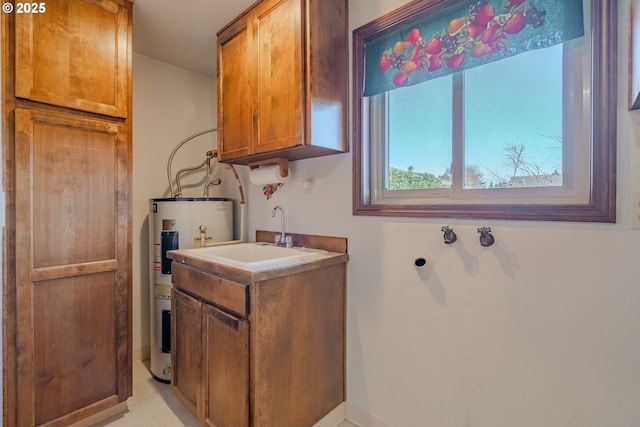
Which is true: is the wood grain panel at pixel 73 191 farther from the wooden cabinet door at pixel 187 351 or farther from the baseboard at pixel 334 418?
the baseboard at pixel 334 418

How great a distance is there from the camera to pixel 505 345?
3.86ft

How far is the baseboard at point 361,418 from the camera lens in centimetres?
154

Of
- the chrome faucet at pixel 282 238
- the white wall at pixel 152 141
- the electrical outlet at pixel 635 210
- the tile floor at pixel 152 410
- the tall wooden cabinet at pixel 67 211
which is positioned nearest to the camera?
the electrical outlet at pixel 635 210

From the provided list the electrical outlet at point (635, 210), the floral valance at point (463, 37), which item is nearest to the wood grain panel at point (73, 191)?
the floral valance at point (463, 37)

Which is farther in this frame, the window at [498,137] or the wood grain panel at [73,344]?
the wood grain panel at [73,344]

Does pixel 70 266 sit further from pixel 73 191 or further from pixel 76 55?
pixel 76 55

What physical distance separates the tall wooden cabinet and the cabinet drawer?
36 centimetres

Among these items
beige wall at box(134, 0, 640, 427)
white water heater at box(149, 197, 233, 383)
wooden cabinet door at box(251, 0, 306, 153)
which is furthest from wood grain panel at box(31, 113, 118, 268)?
beige wall at box(134, 0, 640, 427)

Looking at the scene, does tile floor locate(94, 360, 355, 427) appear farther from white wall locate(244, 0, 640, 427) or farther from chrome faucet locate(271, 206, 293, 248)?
chrome faucet locate(271, 206, 293, 248)

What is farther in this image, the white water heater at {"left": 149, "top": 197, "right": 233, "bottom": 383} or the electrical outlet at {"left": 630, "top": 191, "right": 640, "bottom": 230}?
the white water heater at {"left": 149, "top": 197, "right": 233, "bottom": 383}

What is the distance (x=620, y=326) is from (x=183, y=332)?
1860 mm

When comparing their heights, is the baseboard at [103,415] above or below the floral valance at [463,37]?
below

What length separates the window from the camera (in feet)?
3.28

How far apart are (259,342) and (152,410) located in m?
1.10
